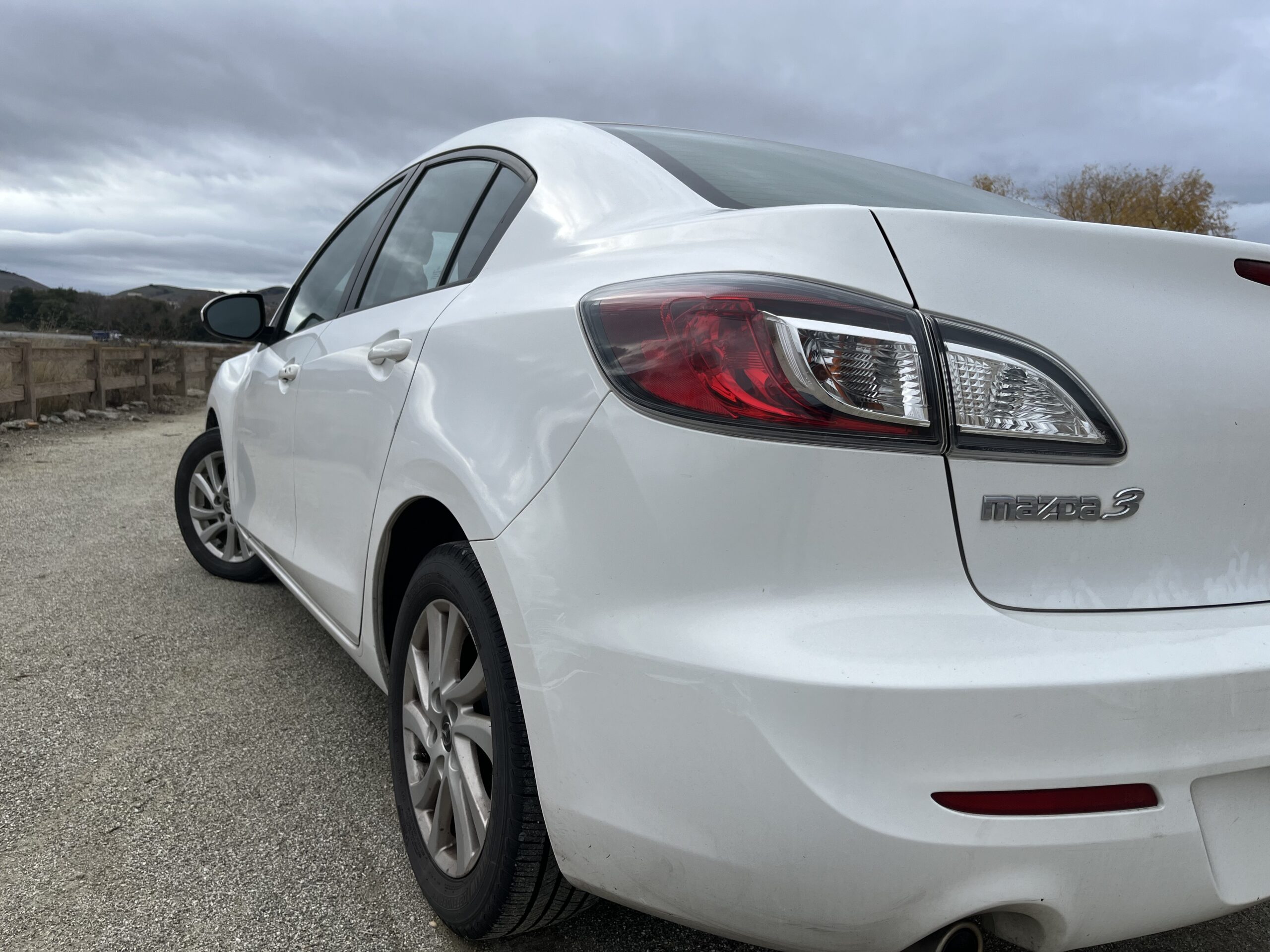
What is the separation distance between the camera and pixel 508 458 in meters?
1.54

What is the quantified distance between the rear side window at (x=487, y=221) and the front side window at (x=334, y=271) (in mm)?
856

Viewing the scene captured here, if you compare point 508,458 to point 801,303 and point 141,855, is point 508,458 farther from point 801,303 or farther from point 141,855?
point 141,855

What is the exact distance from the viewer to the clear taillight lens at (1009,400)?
124 centimetres

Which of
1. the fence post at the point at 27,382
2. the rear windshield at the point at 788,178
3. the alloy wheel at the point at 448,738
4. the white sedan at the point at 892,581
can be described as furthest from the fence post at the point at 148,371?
the white sedan at the point at 892,581

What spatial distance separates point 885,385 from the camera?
124cm

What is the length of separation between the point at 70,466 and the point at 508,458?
329 inches

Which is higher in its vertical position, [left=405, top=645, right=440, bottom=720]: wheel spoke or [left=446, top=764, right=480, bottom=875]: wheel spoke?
[left=405, top=645, right=440, bottom=720]: wheel spoke

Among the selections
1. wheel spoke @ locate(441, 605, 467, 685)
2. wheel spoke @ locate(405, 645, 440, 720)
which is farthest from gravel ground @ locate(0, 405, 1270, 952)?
wheel spoke @ locate(441, 605, 467, 685)

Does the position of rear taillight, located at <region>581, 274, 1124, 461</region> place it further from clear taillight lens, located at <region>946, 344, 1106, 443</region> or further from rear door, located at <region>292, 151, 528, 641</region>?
rear door, located at <region>292, 151, 528, 641</region>

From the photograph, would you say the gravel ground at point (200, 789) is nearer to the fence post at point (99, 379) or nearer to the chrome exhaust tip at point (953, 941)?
the chrome exhaust tip at point (953, 941)

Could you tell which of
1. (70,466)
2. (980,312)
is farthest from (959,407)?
(70,466)

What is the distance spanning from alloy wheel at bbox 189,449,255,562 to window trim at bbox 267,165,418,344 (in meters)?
0.87

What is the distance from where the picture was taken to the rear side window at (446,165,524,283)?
2.09 m

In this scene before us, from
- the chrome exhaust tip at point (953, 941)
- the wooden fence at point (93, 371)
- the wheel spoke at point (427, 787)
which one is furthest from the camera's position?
the wooden fence at point (93, 371)
